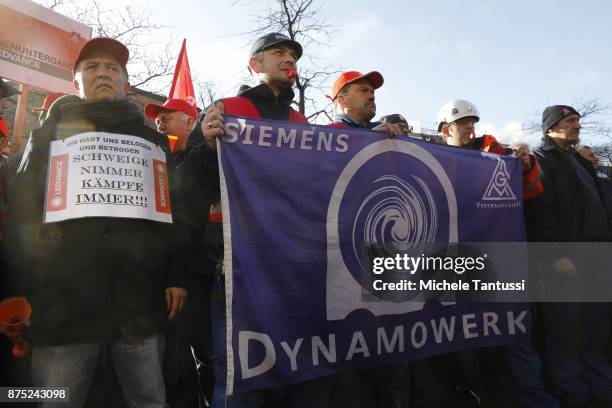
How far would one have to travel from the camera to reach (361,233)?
8.13ft

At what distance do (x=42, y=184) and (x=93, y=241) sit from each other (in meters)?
0.37

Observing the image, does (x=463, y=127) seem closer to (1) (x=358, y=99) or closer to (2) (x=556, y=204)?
(2) (x=556, y=204)

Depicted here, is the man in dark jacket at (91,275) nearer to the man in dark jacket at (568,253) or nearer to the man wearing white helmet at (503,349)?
the man wearing white helmet at (503,349)

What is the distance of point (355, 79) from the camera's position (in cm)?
311

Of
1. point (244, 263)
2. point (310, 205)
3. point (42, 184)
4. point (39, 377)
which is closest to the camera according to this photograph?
point (39, 377)

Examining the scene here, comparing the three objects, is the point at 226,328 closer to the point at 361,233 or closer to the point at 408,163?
the point at 361,233

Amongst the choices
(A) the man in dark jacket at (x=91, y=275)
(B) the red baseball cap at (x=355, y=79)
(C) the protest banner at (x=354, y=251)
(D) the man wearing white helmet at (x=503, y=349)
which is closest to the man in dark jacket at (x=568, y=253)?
(D) the man wearing white helmet at (x=503, y=349)

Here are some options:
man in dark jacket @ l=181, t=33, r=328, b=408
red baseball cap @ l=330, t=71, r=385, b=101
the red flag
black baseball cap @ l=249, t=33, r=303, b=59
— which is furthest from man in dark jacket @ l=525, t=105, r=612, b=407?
the red flag

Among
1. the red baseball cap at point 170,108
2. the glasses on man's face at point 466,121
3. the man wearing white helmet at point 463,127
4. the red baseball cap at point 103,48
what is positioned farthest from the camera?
the red baseball cap at point 170,108

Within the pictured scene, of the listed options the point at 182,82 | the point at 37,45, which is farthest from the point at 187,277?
the point at 182,82

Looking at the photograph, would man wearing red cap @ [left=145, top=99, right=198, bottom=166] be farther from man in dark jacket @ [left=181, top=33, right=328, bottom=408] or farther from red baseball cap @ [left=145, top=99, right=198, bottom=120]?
man in dark jacket @ [left=181, top=33, right=328, bottom=408]

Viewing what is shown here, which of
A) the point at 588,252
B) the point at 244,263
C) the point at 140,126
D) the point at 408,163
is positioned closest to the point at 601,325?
the point at 588,252

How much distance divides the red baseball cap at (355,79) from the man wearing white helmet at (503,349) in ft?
3.61

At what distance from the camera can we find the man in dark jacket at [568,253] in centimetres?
319
